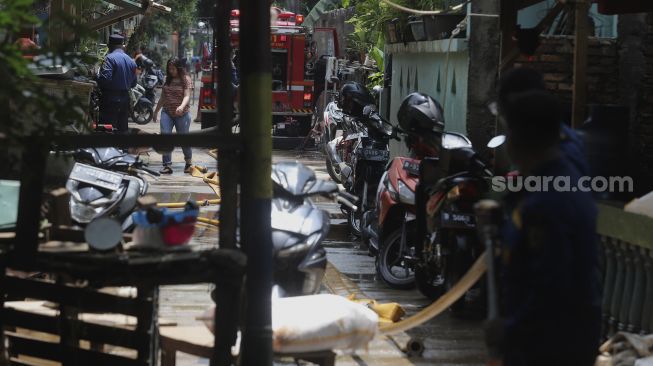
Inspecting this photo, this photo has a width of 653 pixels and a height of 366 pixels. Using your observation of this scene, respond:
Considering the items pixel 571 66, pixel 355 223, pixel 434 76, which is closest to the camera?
pixel 571 66

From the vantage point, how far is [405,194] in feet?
30.5

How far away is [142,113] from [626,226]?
20896mm

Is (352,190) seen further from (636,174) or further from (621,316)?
(621,316)

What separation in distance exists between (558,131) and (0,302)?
2697 millimetres

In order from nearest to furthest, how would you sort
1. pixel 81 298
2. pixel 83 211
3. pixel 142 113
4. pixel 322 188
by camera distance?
pixel 81 298 → pixel 322 188 → pixel 83 211 → pixel 142 113

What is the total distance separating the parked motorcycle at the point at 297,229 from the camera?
668 cm

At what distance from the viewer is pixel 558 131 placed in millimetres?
3838

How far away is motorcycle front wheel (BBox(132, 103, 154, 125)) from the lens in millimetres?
26297

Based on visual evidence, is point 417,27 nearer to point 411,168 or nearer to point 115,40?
point 411,168

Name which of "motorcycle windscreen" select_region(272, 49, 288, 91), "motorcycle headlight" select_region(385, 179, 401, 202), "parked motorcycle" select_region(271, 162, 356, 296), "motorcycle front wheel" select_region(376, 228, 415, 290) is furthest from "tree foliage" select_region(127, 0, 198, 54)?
"parked motorcycle" select_region(271, 162, 356, 296)

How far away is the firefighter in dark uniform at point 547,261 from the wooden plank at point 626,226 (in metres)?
2.74

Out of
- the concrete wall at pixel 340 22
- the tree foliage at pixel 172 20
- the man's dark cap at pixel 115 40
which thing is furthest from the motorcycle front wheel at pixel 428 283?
the tree foliage at pixel 172 20

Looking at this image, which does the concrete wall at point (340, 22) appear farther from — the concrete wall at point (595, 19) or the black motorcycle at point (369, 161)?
the black motorcycle at point (369, 161)

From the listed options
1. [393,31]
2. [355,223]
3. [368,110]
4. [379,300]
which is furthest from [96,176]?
[393,31]
